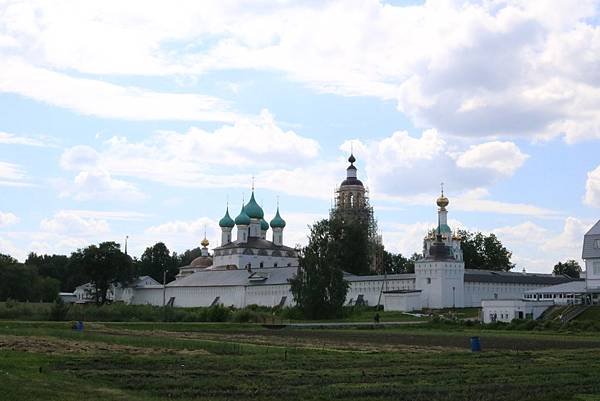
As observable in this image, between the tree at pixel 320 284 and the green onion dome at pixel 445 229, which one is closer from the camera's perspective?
the tree at pixel 320 284

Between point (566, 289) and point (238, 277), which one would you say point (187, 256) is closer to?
point (238, 277)

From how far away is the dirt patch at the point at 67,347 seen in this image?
3091cm

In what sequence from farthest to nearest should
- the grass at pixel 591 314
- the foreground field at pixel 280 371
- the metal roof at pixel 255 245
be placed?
the metal roof at pixel 255 245, the grass at pixel 591 314, the foreground field at pixel 280 371

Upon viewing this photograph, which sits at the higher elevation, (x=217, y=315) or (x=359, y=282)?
(x=359, y=282)

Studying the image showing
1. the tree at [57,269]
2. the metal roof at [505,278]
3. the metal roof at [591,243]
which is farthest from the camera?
the tree at [57,269]

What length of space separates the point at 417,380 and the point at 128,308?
52856 millimetres

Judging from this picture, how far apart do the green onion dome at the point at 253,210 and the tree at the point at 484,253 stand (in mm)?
31198

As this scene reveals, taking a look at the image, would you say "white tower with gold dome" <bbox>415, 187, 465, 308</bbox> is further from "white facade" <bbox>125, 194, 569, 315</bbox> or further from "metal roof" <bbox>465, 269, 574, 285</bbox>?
"metal roof" <bbox>465, 269, 574, 285</bbox>

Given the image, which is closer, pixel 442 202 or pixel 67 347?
pixel 67 347

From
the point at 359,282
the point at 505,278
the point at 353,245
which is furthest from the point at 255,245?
the point at 505,278

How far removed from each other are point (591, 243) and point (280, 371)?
57.2m

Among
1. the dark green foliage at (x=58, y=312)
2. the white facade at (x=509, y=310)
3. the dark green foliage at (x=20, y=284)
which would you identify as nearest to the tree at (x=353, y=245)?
the dark green foliage at (x=20, y=284)

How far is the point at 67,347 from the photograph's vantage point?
107 feet

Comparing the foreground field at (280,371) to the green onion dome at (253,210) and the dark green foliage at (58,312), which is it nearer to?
the dark green foliage at (58,312)
